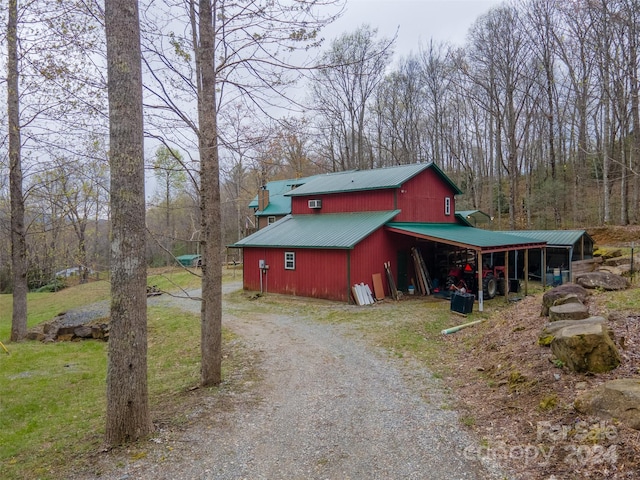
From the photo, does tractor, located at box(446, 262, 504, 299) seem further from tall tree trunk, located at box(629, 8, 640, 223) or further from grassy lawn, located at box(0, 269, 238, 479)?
grassy lawn, located at box(0, 269, 238, 479)

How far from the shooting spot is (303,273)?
1695 centimetres

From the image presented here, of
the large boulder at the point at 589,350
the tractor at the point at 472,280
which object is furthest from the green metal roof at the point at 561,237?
the large boulder at the point at 589,350

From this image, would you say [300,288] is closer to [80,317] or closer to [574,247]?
[80,317]

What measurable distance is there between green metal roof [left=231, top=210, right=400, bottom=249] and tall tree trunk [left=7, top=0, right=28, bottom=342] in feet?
29.1

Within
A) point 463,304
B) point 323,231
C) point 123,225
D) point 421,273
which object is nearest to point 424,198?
point 421,273

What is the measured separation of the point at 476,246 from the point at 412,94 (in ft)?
76.9

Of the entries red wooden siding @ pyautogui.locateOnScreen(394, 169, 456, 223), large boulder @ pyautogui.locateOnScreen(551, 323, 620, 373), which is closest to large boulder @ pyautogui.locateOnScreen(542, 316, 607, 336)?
large boulder @ pyautogui.locateOnScreen(551, 323, 620, 373)

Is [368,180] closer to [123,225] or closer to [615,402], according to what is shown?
[123,225]

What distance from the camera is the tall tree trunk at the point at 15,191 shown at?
33.0ft

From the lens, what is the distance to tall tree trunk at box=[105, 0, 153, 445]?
445 centimetres

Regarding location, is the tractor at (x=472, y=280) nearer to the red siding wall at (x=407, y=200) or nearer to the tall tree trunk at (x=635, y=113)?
the red siding wall at (x=407, y=200)

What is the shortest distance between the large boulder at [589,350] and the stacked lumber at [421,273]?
12.0 metres

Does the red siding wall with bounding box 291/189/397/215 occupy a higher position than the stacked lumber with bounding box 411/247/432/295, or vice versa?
the red siding wall with bounding box 291/189/397/215

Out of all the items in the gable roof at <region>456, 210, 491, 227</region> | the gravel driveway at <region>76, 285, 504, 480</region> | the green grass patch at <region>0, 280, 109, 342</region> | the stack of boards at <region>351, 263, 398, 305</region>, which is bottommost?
the green grass patch at <region>0, 280, 109, 342</region>
